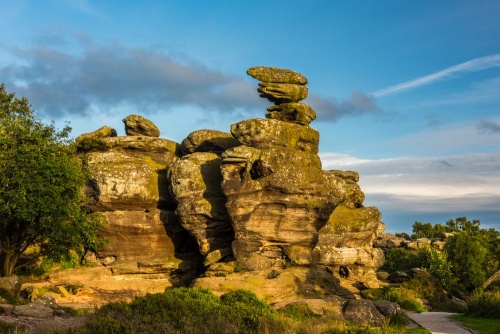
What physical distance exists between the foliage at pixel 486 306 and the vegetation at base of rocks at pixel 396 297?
4.59 metres

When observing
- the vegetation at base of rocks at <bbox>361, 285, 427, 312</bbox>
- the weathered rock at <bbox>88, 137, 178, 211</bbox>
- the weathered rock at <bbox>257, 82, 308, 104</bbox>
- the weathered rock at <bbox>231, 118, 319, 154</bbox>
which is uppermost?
the weathered rock at <bbox>257, 82, 308, 104</bbox>

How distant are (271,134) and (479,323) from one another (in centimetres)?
1942

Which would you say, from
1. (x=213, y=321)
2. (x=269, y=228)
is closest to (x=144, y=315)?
(x=213, y=321)

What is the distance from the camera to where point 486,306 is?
3269 cm

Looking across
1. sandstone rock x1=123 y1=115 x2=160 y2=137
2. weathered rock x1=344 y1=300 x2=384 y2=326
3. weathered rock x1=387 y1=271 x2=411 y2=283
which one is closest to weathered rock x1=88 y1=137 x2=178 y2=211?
sandstone rock x1=123 y1=115 x2=160 y2=137

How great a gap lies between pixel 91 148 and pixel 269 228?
18.5 meters

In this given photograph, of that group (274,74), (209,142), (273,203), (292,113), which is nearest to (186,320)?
(273,203)

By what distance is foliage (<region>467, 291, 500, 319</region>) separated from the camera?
32.0m

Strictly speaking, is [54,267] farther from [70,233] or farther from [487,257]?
[487,257]

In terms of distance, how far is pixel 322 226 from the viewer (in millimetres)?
37688

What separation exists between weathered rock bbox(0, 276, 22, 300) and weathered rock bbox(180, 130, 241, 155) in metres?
19.0

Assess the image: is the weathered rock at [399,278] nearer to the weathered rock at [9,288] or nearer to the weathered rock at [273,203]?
the weathered rock at [273,203]

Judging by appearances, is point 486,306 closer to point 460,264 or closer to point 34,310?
point 460,264

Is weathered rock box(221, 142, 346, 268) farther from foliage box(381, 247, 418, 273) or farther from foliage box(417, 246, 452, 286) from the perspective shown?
foliage box(381, 247, 418, 273)
